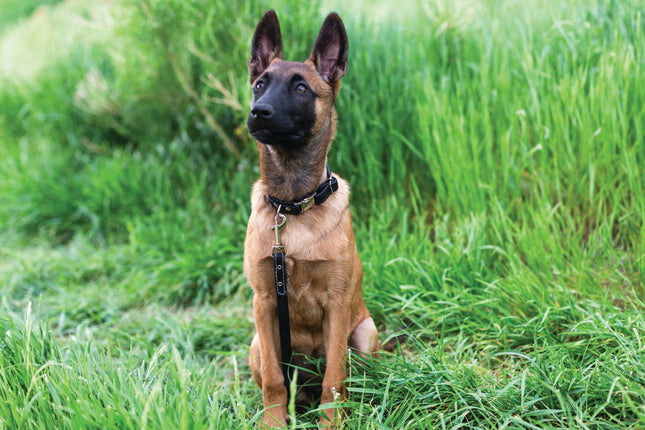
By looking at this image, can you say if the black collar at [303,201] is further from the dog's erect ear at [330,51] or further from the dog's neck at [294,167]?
the dog's erect ear at [330,51]

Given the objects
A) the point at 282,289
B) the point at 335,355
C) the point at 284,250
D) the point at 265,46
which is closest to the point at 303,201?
the point at 284,250

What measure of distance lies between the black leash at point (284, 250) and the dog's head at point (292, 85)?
24 centimetres

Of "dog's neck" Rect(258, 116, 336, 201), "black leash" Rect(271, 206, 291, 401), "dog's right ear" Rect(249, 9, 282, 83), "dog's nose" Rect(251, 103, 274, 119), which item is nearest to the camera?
"dog's nose" Rect(251, 103, 274, 119)

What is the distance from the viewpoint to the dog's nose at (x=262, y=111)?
194 centimetres

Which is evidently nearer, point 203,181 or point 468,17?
point 468,17

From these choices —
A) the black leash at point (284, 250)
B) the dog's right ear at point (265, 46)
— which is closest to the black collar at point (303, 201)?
the black leash at point (284, 250)

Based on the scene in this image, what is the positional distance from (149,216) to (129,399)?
3.01 m

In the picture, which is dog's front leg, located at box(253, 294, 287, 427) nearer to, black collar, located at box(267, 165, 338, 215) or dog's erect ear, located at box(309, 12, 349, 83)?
black collar, located at box(267, 165, 338, 215)

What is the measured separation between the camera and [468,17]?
3.92 metres

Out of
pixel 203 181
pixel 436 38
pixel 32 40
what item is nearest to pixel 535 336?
pixel 436 38

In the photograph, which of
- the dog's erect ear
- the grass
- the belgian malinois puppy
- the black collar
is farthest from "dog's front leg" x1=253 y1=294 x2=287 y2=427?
the dog's erect ear

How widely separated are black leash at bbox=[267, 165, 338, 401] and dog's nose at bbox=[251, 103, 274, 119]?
1.33ft

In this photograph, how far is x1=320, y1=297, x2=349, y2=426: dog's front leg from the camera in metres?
2.14

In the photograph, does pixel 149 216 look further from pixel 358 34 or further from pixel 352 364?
pixel 352 364
